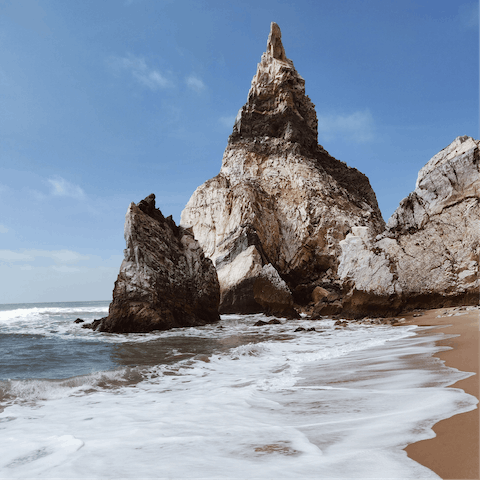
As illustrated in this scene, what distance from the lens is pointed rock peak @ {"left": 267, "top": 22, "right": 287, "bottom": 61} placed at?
31250 mm

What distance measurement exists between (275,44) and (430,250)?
989 inches

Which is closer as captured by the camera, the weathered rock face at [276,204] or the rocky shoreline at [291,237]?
the rocky shoreline at [291,237]

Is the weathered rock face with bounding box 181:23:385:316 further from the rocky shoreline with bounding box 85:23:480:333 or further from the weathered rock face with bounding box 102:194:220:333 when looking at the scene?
the weathered rock face with bounding box 102:194:220:333

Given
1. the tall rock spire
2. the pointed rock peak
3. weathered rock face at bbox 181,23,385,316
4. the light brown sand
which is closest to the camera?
the light brown sand

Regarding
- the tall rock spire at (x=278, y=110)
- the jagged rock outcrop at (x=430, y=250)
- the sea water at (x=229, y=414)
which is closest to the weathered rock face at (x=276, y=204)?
the tall rock spire at (x=278, y=110)

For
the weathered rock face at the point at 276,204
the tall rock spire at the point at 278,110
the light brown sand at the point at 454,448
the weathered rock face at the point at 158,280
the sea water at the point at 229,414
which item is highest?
the tall rock spire at the point at 278,110

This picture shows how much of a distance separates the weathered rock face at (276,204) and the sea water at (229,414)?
1102 centimetres

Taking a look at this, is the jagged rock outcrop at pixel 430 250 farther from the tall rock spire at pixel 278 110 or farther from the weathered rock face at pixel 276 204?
the tall rock spire at pixel 278 110

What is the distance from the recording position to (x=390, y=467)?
6.07ft

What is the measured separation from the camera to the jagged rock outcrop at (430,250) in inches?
510

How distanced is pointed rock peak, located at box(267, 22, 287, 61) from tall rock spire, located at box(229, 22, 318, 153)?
1415 mm

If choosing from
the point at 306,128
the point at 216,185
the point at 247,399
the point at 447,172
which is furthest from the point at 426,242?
the point at 306,128

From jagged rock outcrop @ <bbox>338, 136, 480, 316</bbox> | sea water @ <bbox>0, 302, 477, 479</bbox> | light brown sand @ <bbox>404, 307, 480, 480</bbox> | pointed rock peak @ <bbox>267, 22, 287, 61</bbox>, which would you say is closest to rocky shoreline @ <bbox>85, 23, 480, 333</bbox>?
jagged rock outcrop @ <bbox>338, 136, 480, 316</bbox>

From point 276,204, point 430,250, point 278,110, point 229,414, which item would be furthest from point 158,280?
point 278,110
